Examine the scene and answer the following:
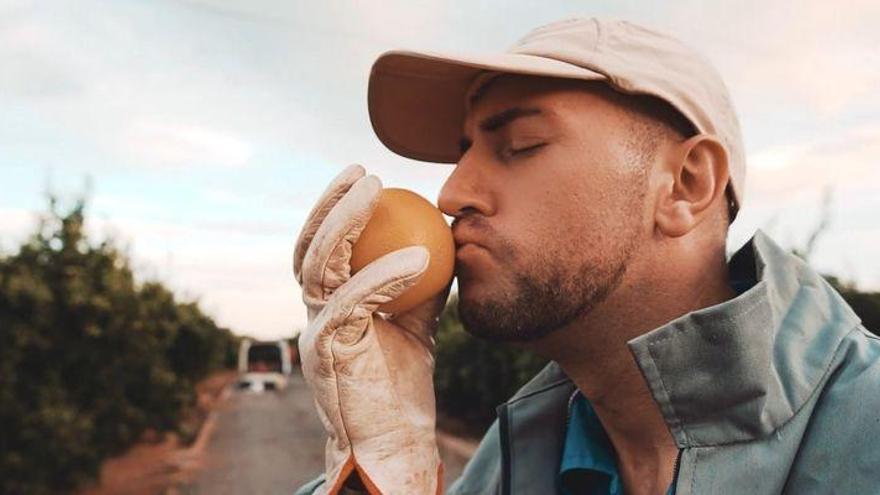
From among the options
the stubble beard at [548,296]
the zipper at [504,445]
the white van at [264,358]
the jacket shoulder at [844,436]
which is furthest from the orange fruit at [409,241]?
the white van at [264,358]

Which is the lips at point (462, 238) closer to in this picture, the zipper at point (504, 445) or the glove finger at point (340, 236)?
the glove finger at point (340, 236)

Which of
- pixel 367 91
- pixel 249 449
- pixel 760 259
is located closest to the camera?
pixel 760 259

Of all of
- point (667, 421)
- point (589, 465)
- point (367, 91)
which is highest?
point (367, 91)

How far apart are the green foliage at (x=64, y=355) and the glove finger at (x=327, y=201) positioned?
830 centimetres

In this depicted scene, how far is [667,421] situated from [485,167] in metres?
0.68

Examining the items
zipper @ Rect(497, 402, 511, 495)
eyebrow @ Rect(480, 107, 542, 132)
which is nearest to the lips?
eyebrow @ Rect(480, 107, 542, 132)

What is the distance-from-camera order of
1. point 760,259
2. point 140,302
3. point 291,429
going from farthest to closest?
1. point 291,429
2. point 140,302
3. point 760,259

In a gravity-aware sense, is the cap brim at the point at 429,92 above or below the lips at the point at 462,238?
above

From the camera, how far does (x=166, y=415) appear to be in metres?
16.5

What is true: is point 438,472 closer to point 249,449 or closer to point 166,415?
point 249,449

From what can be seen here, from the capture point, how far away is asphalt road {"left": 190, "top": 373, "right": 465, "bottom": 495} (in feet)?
37.1

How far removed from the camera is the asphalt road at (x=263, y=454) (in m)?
11.3

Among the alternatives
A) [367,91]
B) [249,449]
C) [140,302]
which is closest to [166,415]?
[249,449]

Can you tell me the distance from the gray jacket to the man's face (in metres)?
0.26
